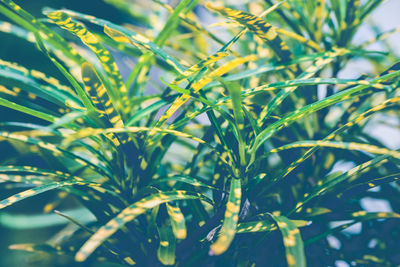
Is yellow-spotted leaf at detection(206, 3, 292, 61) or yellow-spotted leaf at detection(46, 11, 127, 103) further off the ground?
yellow-spotted leaf at detection(46, 11, 127, 103)

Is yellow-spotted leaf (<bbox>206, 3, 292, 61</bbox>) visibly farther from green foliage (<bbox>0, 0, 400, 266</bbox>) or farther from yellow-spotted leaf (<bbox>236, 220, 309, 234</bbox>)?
yellow-spotted leaf (<bbox>236, 220, 309, 234</bbox>)

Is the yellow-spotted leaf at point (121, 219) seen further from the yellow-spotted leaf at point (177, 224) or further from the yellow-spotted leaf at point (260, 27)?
the yellow-spotted leaf at point (260, 27)

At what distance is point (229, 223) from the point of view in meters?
0.21

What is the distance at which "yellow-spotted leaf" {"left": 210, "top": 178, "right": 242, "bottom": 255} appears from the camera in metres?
0.18

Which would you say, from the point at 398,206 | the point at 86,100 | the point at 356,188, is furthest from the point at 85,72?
the point at 398,206

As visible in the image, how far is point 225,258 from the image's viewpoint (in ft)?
0.97

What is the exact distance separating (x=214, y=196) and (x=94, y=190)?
0.15 meters

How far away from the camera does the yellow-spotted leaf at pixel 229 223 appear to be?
Result: 0.60 feet

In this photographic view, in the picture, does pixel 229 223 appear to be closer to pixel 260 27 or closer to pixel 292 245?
pixel 292 245

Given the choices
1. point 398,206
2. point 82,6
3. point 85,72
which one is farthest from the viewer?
point 82,6

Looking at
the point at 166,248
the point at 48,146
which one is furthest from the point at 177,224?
the point at 48,146

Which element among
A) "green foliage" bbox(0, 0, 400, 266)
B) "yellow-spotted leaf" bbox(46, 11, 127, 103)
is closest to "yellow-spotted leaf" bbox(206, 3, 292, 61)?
"green foliage" bbox(0, 0, 400, 266)

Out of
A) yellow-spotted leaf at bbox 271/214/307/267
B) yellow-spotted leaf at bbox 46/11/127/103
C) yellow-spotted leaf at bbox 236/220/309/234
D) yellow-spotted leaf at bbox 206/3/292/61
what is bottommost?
yellow-spotted leaf at bbox 271/214/307/267

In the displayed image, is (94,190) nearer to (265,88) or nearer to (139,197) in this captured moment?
(139,197)
